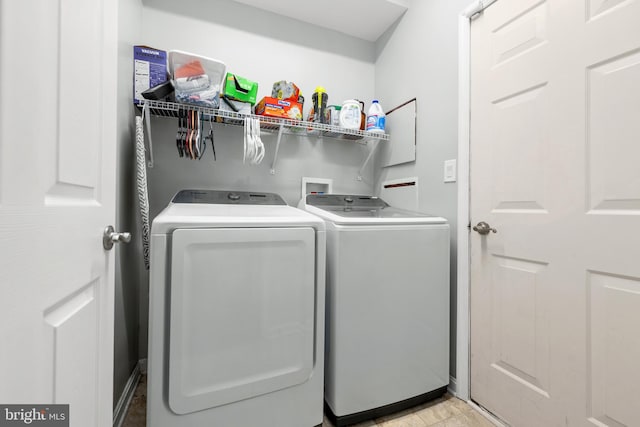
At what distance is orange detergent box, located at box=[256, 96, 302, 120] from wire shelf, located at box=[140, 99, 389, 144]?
1.4 inches

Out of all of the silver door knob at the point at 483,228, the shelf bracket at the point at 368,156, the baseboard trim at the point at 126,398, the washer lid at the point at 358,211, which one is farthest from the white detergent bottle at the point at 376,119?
the baseboard trim at the point at 126,398

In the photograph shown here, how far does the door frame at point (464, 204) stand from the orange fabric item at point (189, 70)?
4.67 feet

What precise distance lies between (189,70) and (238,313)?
4.01 feet

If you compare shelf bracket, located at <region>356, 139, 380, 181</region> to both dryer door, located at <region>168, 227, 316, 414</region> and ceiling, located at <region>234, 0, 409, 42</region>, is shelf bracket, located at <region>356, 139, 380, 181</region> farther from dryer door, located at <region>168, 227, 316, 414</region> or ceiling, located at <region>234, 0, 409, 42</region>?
dryer door, located at <region>168, 227, 316, 414</region>

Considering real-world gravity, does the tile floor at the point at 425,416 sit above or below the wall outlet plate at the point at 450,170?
below

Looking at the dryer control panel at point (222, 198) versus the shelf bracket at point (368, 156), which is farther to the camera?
the shelf bracket at point (368, 156)

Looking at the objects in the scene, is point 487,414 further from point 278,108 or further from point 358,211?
point 278,108

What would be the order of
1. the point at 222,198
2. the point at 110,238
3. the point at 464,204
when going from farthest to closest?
the point at 222,198, the point at 464,204, the point at 110,238

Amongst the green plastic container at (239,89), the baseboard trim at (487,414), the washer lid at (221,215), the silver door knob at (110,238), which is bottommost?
the baseboard trim at (487,414)

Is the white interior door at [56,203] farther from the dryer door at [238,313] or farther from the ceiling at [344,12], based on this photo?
the ceiling at [344,12]

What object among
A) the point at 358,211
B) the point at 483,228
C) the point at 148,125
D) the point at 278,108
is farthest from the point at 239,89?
the point at 483,228

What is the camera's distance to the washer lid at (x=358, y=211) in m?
1.39

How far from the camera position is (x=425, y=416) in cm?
142

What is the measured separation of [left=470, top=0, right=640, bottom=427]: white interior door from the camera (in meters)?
0.96
